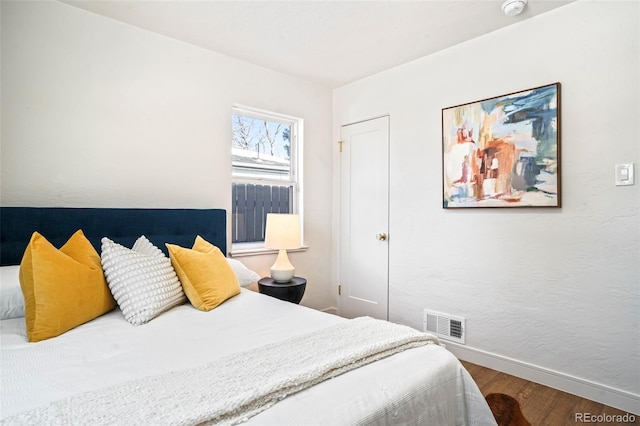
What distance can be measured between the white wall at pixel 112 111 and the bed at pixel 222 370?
0.37 m

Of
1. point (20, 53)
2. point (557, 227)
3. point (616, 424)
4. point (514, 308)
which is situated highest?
point (20, 53)

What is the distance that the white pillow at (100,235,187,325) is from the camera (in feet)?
5.98

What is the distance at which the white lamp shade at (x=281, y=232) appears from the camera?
309cm

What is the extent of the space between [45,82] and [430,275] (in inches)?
121

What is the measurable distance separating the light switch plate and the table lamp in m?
2.25

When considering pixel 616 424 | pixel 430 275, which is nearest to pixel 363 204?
pixel 430 275

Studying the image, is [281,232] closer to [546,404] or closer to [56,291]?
[56,291]

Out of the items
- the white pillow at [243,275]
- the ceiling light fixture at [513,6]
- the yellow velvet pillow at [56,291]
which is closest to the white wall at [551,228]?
the ceiling light fixture at [513,6]

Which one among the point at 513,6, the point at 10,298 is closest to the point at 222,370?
the point at 10,298

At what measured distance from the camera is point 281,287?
2.93m

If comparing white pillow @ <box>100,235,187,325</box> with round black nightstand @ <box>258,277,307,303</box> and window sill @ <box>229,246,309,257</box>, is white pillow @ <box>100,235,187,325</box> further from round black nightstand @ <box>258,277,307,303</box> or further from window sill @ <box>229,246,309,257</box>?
window sill @ <box>229,246,309,257</box>

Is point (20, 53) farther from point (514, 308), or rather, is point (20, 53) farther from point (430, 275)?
point (514, 308)

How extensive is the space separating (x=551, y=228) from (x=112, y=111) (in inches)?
122

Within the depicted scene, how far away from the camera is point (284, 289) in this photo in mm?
2926
